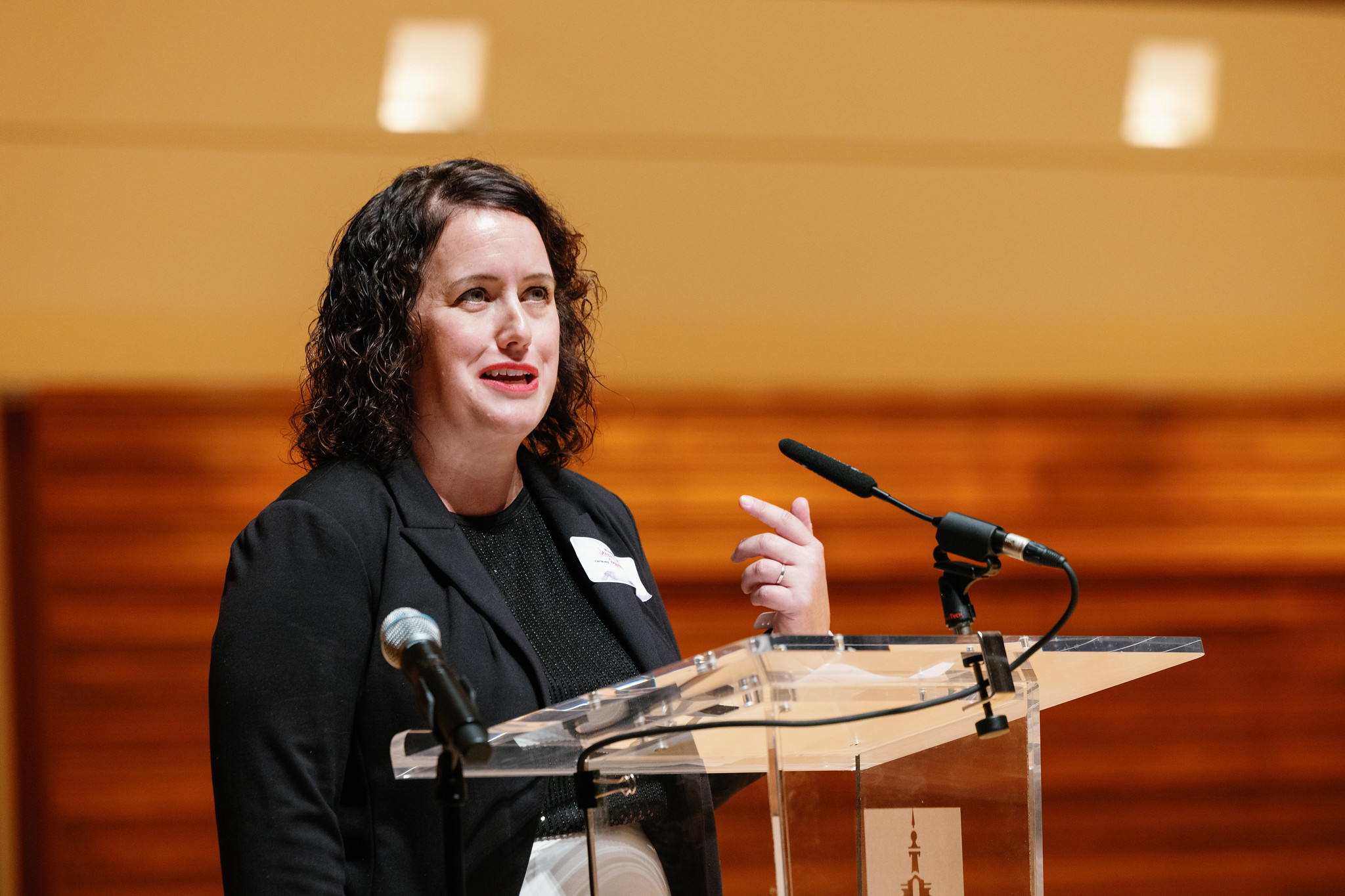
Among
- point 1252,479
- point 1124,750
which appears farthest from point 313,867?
point 1252,479

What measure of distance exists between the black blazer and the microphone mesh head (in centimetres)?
25

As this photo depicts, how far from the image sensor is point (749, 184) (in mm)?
3580

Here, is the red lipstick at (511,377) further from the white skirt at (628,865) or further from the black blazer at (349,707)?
the white skirt at (628,865)

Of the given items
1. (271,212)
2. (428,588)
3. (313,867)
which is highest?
(271,212)

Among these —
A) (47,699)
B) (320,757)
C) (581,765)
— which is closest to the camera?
(581,765)

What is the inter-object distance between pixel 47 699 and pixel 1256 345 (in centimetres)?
379

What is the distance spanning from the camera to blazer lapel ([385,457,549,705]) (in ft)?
4.52

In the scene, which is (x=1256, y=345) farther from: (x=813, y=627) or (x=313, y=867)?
(x=313, y=867)

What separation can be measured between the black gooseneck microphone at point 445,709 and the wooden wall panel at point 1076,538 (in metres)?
2.52

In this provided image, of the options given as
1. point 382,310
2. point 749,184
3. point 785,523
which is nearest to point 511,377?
point 382,310

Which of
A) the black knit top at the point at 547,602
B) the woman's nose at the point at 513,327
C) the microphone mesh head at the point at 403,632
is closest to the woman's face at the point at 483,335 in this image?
the woman's nose at the point at 513,327

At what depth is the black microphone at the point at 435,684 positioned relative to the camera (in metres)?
0.91

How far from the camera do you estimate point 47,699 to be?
3.29 meters

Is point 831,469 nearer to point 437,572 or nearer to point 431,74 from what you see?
point 437,572
